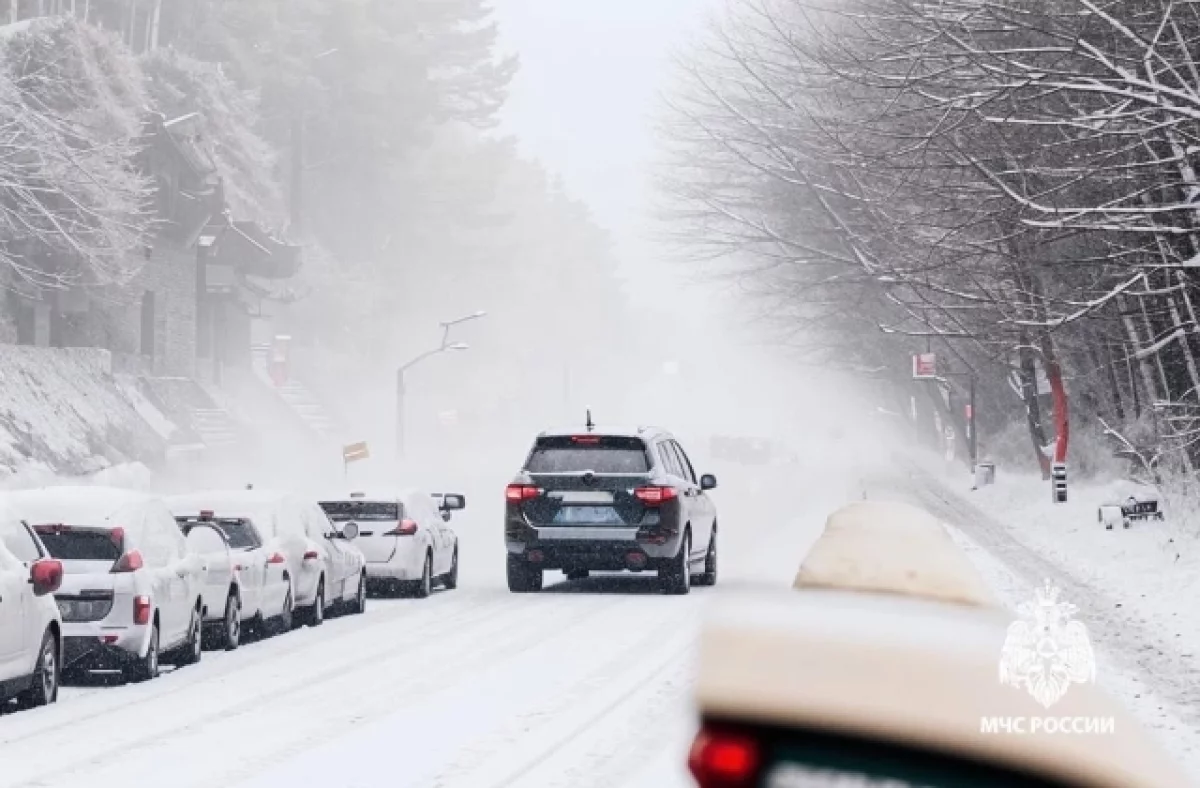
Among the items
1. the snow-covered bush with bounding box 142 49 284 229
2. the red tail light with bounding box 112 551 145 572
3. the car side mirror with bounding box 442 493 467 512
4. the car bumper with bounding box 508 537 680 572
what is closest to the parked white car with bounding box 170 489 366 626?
the car bumper with bounding box 508 537 680 572

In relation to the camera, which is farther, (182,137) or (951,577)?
(182,137)

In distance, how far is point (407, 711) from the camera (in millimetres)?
13164

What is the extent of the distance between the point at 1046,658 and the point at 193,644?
14366mm

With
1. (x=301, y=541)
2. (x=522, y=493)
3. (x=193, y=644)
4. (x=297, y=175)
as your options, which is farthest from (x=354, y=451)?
(x=297, y=175)

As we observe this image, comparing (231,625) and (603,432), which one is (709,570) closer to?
(603,432)

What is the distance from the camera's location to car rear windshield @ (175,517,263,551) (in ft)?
64.5

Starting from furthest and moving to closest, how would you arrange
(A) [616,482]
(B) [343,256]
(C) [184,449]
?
1. (B) [343,256]
2. (C) [184,449]
3. (A) [616,482]

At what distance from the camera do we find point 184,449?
58.0 m

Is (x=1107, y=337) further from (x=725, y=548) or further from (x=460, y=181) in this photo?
(x=460, y=181)

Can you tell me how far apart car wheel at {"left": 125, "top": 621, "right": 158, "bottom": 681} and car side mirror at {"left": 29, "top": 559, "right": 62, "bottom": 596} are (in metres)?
1.67

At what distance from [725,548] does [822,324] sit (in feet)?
97.6

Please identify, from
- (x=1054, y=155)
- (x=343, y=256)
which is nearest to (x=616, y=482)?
(x=1054, y=155)

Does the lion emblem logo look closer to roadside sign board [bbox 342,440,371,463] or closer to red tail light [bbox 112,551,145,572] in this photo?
red tail light [bbox 112,551,145,572]

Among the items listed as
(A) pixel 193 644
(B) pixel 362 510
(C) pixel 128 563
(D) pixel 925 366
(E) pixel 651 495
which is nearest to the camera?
(C) pixel 128 563
